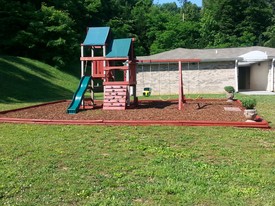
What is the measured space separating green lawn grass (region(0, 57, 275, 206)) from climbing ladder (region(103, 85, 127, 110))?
3.50m

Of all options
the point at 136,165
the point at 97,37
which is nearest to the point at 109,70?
the point at 97,37

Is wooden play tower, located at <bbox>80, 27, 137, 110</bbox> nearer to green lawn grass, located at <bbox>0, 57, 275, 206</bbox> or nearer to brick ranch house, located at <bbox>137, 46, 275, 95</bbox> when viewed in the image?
green lawn grass, located at <bbox>0, 57, 275, 206</bbox>

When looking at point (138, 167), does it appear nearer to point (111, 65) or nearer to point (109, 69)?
point (109, 69)

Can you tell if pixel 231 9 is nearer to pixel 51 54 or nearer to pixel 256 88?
pixel 256 88

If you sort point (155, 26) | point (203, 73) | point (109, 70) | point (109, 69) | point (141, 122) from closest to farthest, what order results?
point (141, 122) → point (109, 69) → point (109, 70) → point (203, 73) → point (155, 26)

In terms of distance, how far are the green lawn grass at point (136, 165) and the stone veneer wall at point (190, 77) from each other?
1594 centimetres

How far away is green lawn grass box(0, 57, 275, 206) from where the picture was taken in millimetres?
3695

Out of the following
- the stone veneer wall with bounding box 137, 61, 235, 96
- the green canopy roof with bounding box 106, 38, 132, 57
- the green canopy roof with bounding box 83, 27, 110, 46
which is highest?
the green canopy roof with bounding box 83, 27, 110, 46

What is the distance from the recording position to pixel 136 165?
488 centimetres

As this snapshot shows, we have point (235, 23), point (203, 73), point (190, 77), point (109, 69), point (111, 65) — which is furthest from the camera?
point (235, 23)

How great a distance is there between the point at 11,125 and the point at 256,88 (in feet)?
73.3

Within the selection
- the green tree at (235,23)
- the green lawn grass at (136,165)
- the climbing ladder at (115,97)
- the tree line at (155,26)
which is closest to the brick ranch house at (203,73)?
the tree line at (155,26)

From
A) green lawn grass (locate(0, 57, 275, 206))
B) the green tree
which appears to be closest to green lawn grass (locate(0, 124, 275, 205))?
green lawn grass (locate(0, 57, 275, 206))

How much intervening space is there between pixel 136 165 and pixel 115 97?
7.00 metres
